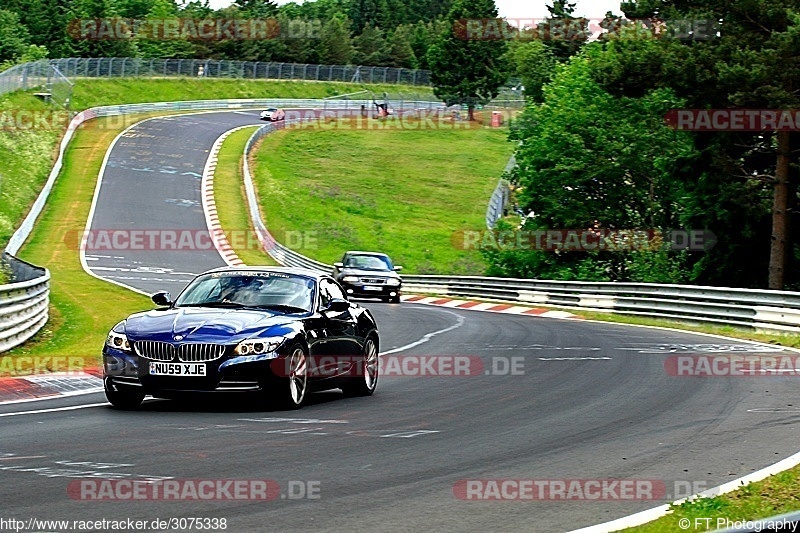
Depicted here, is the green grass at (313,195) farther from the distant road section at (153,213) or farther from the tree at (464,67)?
the tree at (464,67)

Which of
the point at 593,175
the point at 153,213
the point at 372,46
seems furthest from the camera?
the point at 372,46

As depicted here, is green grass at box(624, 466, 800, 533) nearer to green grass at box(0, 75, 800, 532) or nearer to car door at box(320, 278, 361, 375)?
green grass at box(0, 75, 800, 532)

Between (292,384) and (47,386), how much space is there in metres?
3.44

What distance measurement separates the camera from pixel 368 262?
38312mm

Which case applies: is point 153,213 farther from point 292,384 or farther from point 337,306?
point 292,384

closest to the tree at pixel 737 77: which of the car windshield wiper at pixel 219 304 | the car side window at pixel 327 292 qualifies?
the car side window at pixel 327 292

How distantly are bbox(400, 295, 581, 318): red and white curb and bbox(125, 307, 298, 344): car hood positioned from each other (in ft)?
72.4

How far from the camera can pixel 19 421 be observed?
10750 millimetres

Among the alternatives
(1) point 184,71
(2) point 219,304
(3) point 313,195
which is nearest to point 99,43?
(1) point 184,71

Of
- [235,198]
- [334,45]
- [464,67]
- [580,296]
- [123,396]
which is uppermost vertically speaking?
[334,45]

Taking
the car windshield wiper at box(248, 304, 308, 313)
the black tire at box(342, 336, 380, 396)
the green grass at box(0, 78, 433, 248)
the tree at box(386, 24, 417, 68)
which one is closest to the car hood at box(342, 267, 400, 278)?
the green grass at box(0, 78, 433, 248)

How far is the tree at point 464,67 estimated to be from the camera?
11181cm

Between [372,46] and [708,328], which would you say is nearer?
[708,328]

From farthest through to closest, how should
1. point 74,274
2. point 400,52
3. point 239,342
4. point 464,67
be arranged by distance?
1. point 400,52
2. point 464,67
3. point 74,274
4. point 239,342
